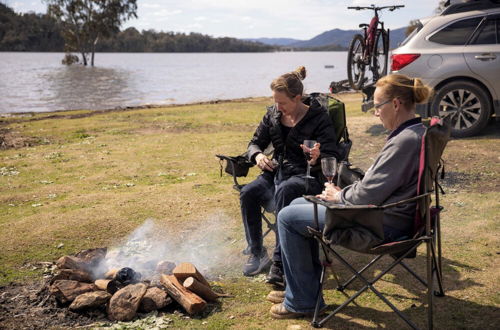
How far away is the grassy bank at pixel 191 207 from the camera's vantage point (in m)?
3.56

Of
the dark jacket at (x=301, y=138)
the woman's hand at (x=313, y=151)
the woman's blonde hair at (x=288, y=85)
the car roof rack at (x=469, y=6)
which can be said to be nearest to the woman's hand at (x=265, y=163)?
the dark jacket at (x=301, y=138)

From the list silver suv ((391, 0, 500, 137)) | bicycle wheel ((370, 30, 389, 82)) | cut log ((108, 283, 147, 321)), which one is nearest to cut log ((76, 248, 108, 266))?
cut log ((108, 283, 147, 321))

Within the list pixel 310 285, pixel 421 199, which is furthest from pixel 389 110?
pixel 310 285

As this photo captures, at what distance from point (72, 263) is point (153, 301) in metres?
0.77

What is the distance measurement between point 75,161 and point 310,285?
638 centimetres

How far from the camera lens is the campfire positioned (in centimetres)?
344

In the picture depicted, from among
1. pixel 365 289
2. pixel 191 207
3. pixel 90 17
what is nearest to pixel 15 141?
pixel 191 207

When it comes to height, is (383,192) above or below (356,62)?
below

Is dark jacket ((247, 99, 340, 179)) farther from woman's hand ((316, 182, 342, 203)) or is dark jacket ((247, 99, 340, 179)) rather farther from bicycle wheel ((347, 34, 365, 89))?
bicycle wheel ((347, 34, 365, 89))

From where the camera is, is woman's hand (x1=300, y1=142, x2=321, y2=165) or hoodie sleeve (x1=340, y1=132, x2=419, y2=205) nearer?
hoodie sleeve (x1=340, y1=132, x2=419, y2=205)

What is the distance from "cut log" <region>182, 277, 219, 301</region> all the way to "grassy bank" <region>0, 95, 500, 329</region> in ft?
0.40

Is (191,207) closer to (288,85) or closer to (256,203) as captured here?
(256,203)

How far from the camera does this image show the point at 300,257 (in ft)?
10.8

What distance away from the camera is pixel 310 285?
336 centimetres
